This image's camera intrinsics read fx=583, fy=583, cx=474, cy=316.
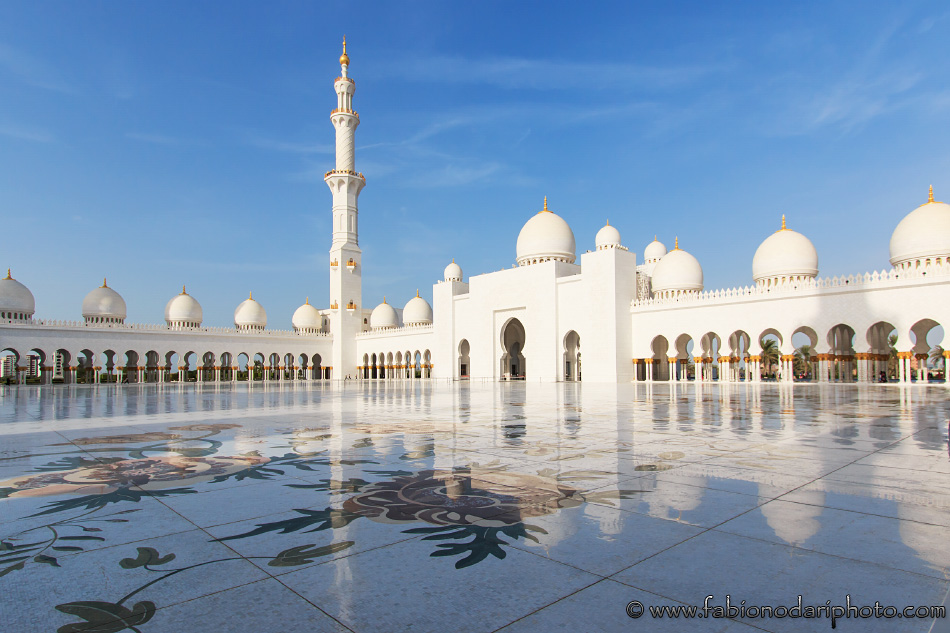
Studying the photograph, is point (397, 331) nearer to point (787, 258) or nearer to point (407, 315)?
point (407, 315)

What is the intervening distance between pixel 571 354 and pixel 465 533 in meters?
25.9

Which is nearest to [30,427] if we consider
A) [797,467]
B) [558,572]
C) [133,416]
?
[133,416]

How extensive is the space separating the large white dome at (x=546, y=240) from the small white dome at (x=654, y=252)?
7163 mm

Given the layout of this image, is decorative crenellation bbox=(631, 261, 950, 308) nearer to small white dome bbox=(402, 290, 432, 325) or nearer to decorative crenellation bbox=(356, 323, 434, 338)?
decorative crenellation bbox=(356, 323, 434, 338)

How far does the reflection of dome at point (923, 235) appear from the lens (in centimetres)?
2036

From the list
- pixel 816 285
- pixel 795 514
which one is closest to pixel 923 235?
pixel 816 285

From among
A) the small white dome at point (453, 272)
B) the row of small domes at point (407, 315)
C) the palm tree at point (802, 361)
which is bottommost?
the palm tree at point (802, 361)

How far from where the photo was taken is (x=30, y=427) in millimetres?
6398

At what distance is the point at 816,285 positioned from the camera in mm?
20672

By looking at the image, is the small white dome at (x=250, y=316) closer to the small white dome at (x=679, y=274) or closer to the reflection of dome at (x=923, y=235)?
the small white dome at (x=679, y=274)

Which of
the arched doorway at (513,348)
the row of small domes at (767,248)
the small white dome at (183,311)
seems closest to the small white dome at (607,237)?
the row of small domes at (767,248)

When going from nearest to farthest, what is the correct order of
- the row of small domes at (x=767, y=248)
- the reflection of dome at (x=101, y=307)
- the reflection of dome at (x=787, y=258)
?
the row of small domes at (x=767, y=248)
the reflection of dome at (x=787, y=258)
the reflection of dome at (x=101, y=307)

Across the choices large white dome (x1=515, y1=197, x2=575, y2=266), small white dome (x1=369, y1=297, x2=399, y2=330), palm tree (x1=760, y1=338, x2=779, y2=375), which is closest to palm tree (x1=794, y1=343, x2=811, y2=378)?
palm tree (x1=760, y1=338, x2=779, y2=375)

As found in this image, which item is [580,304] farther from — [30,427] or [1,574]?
[1,574]
